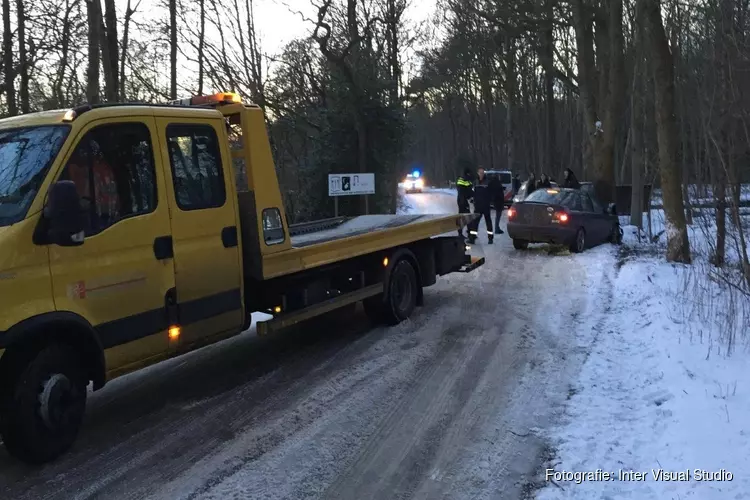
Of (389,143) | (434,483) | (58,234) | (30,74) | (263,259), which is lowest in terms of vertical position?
(434,483)

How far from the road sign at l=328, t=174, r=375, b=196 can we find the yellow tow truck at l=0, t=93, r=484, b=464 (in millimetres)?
9851

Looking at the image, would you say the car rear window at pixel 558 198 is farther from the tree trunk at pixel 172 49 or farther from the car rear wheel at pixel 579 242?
the tree trunk at pixel 172 49

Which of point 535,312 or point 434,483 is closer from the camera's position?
point 434,483

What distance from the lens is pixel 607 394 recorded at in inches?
228

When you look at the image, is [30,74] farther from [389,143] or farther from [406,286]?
[406,286]

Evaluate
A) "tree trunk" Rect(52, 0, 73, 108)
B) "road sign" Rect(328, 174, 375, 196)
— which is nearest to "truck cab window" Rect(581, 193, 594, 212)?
"road sign" Rect(328, 174, 375, 196)

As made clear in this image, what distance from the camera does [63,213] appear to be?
14.1 feet

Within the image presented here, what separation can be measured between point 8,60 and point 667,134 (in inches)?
636

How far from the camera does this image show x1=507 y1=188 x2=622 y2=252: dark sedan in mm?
14789

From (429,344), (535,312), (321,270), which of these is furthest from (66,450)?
(535,312)

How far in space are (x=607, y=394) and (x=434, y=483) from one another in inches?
87.7

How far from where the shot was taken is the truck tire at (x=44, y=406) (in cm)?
438

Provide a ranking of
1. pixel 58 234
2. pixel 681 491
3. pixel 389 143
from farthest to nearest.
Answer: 1. pixel 389 143
2. pixel 58 234
3. pixel 681 491

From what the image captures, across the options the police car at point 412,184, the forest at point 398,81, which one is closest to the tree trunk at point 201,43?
the forest at point 398,81
